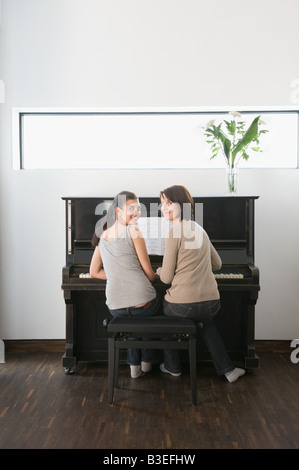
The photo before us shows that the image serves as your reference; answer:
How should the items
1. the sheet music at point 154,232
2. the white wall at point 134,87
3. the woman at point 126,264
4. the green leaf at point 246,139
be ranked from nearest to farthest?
1. the woman at point 126,264
2. the sheet music at point 154,232
3. the green leaf at point 246,139
4. the white wall at point 134,87

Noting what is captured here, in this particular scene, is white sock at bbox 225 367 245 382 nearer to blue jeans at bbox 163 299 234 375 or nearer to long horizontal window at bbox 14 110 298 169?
blue jeans at bbox 163 299 234 375

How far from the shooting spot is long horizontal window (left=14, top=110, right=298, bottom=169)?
12.2ft

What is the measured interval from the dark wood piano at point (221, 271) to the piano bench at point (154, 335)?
21.2 inches

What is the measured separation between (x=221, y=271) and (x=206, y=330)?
0.43 m

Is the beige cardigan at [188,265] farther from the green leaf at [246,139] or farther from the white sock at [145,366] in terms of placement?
the green leaf at [246,139]

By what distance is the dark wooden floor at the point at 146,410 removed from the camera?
7.14ft

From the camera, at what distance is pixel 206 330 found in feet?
9.59

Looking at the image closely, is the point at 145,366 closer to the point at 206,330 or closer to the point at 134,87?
the point at 206,330

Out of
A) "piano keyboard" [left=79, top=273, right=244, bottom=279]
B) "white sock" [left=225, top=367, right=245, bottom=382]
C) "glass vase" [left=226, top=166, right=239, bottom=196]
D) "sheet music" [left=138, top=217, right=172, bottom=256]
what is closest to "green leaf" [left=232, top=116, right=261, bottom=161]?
"glass vase" [left=226, top=166, right=239, bottom=196]

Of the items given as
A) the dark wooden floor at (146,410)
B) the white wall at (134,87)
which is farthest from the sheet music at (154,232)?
the dark wooden floor at (146,410)

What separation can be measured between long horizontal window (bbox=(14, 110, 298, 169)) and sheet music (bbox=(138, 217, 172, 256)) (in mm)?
760
